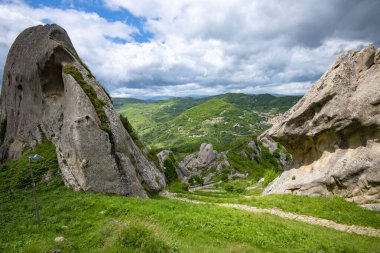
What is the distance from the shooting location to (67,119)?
40125 millimetres

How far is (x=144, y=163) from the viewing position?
46188 mm

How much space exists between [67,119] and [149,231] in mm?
27960

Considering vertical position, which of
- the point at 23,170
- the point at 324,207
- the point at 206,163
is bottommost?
the point at 206,163

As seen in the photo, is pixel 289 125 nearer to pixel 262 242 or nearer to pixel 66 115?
pixel 262 242

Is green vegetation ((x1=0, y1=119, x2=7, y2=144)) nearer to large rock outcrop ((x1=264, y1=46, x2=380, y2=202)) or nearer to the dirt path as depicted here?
the dirt path

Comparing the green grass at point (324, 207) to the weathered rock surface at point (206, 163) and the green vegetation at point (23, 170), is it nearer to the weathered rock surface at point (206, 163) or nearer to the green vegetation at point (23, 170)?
the green vegetation at point (23, 170)

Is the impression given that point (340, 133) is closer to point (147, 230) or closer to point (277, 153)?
point (147, 230)

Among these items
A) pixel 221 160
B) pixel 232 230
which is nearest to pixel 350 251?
pixel 232 230

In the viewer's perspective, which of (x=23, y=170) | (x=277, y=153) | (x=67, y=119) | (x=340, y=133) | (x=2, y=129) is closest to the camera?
(x=23, y=170)

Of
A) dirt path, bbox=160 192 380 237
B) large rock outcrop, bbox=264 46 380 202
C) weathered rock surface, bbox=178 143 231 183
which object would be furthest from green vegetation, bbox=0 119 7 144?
weathered rock surface, bbox=178 143 231 183

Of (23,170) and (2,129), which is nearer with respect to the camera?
(23,170)

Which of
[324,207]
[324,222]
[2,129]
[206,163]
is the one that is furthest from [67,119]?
[206,163]

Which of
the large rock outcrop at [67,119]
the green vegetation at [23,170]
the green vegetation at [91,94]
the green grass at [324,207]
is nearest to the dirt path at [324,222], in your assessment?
the green grass at [324,207]

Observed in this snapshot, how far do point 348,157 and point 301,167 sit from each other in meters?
9.34
